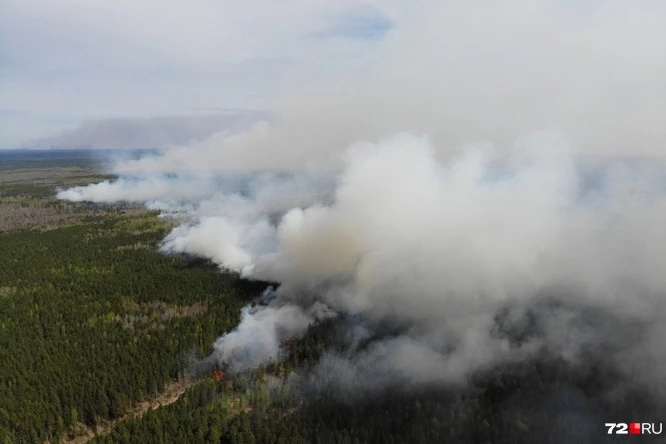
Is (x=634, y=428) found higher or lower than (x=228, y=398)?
lower

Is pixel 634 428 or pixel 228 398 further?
pixel 228 398

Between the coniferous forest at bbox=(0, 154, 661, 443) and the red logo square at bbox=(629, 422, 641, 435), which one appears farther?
the red logo square at bbox=(629, 422, 641, 435)

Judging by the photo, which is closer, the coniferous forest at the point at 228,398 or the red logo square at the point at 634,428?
the coniferous forest at the point at 228,398

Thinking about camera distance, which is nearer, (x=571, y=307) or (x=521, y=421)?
(x=521, y=421)

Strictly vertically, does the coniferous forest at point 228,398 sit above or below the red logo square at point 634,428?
above

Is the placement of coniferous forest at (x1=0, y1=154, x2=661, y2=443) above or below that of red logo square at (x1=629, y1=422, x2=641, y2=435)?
above

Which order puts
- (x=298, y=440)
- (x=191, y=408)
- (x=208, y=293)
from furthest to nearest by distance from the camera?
(x=208, y=293) → (x=191, y=408) → (x=298, y=440)

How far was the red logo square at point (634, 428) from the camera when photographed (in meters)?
117

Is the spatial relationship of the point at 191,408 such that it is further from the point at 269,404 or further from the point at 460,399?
the point at 460,399

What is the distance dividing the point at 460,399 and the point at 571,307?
71309mm

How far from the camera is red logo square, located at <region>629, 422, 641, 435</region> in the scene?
385 ft

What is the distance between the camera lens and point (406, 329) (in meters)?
164

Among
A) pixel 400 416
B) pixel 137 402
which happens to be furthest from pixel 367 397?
pixel 137 402

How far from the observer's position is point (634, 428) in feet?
392
